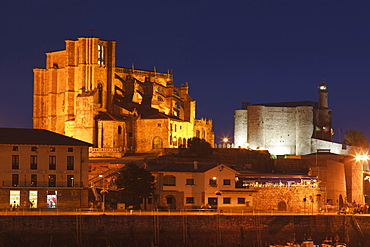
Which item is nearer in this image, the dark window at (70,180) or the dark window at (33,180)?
the dark window at (33,180)

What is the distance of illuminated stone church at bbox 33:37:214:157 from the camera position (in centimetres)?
9819

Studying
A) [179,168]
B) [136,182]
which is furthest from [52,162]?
[179,168]

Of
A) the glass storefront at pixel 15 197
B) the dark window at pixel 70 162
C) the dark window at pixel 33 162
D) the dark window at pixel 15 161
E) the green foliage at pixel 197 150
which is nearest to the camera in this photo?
the glass storefront at pixel 15 197

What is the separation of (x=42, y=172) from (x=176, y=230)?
1479 centimetres

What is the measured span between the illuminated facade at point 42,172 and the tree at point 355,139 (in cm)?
6829

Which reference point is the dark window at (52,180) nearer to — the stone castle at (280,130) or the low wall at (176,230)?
the low wall at (176,230)

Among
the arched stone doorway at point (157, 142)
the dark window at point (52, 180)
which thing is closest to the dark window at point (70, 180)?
the dark window at point (52, 180)

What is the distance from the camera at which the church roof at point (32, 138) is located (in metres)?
65.1

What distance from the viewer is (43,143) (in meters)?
65.2

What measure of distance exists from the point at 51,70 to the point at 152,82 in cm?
1421

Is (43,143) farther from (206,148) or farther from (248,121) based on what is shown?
(248,121)

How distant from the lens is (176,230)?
56125 mm

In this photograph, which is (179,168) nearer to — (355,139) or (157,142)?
(157,142)

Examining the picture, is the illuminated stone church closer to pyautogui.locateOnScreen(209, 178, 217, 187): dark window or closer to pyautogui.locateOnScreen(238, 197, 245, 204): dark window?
pyautogui.locateOnScreen(209, 178, 217, 187): dark window
